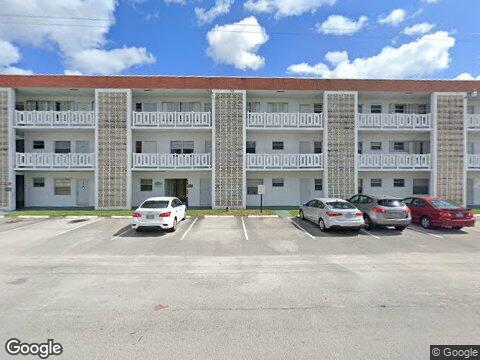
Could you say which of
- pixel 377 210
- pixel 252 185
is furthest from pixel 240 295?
pixel 252 185

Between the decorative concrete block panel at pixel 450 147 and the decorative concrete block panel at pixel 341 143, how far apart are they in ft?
20.4

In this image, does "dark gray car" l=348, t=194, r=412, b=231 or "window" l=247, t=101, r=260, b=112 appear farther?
"window" l=247, t=101, r=260, b=112

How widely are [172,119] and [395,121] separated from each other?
52.6ft

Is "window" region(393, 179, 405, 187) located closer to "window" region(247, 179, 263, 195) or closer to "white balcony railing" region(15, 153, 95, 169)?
"window" region(247, 179, 263, 195)

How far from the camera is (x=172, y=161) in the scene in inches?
731

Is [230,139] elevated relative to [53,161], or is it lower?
elevated

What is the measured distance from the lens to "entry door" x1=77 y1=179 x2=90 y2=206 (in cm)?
2008

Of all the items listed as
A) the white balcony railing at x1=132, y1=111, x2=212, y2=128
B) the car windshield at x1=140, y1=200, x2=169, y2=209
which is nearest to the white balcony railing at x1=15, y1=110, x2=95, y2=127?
the white balcony railing at x1=132, y1=111, x2=212, y2=128

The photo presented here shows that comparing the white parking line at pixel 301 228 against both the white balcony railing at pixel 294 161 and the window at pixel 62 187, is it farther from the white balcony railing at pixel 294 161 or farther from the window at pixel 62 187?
the window at pixel 62 187

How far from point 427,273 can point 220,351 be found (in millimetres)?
5881

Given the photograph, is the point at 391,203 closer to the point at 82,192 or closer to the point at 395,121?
the point at 395,121

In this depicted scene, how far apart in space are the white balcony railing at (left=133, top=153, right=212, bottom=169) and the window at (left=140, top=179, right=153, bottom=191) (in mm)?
1972

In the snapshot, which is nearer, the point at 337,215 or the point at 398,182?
the point at 337,215

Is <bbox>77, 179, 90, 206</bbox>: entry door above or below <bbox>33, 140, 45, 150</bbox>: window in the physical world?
below
